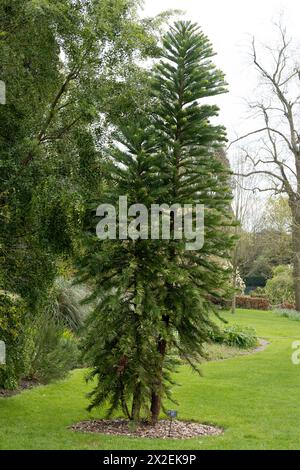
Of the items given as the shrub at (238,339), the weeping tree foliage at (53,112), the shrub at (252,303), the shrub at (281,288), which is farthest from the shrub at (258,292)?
the weeping tree foliage at (53,112)

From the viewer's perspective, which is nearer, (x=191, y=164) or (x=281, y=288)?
(x=191, y=164)

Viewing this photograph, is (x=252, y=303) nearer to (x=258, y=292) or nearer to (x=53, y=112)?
(x=258, y=292)

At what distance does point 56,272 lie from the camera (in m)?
7.98

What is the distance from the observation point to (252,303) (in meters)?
35.1

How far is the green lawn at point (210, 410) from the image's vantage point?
7.09 m

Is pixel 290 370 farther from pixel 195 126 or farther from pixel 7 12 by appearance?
pixel 7 12

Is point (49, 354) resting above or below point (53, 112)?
below

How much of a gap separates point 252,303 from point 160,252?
28.3 meters

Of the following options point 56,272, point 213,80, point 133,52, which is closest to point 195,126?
point 213,80

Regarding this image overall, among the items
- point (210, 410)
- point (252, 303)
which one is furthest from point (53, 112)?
point (252, 303)

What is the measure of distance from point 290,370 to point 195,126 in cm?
762

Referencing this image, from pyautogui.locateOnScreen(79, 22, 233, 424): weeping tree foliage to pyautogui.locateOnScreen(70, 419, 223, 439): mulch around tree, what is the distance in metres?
0.23

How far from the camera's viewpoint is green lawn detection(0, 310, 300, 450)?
7086 millimetres

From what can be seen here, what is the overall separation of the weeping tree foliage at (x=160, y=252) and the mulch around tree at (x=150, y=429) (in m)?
0.23
